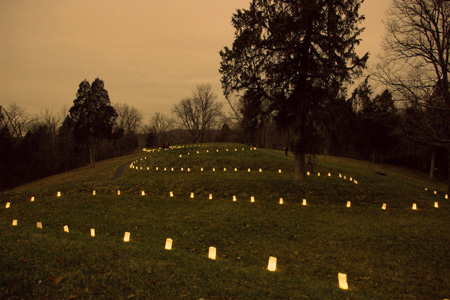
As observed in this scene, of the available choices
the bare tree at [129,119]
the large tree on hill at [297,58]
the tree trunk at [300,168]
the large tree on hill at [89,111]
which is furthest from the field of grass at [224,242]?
the bare tree at [129,119]

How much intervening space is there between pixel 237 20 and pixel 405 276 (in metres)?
15.1

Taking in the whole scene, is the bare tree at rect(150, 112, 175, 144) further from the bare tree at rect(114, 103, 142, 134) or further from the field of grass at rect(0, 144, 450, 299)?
the field of grass at rect(0, 144, 450, 299)

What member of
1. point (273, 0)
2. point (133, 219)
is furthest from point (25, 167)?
point (273, 0)

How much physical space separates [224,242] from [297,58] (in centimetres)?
1175

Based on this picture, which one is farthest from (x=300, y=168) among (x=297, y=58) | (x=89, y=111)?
(x=89, y=111)

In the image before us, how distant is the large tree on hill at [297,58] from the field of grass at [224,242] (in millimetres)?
4534

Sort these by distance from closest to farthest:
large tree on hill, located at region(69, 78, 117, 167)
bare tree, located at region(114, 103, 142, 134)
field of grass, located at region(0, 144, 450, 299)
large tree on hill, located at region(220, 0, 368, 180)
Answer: field of grass, located at region(0, 144, 450, 299) < large tree on hill, located at region(220, 0, 368, 180) < large tree on hill, located at region(69, 78, 117, 167) < bare tree, located at region(114, 103, 142, 134)

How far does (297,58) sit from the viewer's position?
49.4ft

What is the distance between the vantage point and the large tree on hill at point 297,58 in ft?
47.3

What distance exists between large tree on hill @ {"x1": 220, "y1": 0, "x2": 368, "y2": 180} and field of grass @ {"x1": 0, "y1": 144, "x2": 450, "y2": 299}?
4.53 metres

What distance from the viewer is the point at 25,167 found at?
144ft

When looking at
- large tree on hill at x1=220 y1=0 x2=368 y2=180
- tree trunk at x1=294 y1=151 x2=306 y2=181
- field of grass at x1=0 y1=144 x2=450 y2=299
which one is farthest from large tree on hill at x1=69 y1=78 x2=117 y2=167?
tree trunk at x1=294 y1=151 x2=306 y2=181

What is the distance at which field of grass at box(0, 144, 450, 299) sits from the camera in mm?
4570

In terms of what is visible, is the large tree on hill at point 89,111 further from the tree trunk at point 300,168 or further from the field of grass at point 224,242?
the tree trunk at point 300,168
